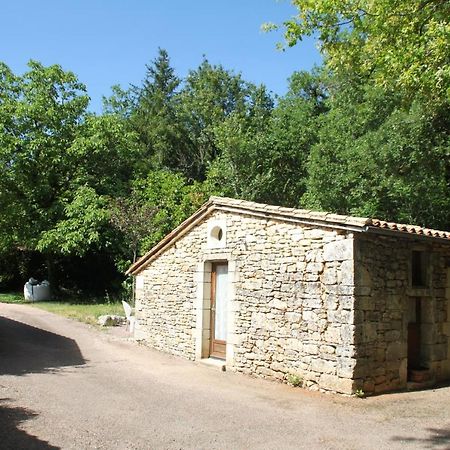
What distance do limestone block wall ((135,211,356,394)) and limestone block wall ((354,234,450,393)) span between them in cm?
27

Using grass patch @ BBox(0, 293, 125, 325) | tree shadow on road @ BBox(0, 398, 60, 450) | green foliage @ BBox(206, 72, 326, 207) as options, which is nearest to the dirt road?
tree shadow on road @ BBox(0, 398, 60, 450)

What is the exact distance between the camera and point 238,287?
10.4 metres

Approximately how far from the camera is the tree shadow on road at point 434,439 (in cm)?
586

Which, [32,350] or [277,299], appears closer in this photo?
[277,299]

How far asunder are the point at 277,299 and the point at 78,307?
11825 mm

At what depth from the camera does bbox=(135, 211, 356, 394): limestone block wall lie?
842 cm

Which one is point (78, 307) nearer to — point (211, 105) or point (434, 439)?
point (434, 439)

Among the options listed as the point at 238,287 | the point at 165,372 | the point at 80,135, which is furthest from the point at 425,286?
the point at 80,135

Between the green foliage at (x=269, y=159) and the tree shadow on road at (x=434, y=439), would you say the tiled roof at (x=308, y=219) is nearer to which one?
the tree shadow on road at (x=434, y=439)

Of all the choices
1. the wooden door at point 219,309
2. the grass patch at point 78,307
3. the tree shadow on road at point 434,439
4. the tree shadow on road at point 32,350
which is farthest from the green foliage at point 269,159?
the tree shadow on road at point 434,439

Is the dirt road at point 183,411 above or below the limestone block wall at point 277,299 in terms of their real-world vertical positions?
below

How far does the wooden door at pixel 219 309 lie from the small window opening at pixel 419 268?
3.83m

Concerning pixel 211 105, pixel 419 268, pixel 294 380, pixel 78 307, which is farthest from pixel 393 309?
pixel 211 105

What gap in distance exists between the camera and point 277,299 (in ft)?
31.3
